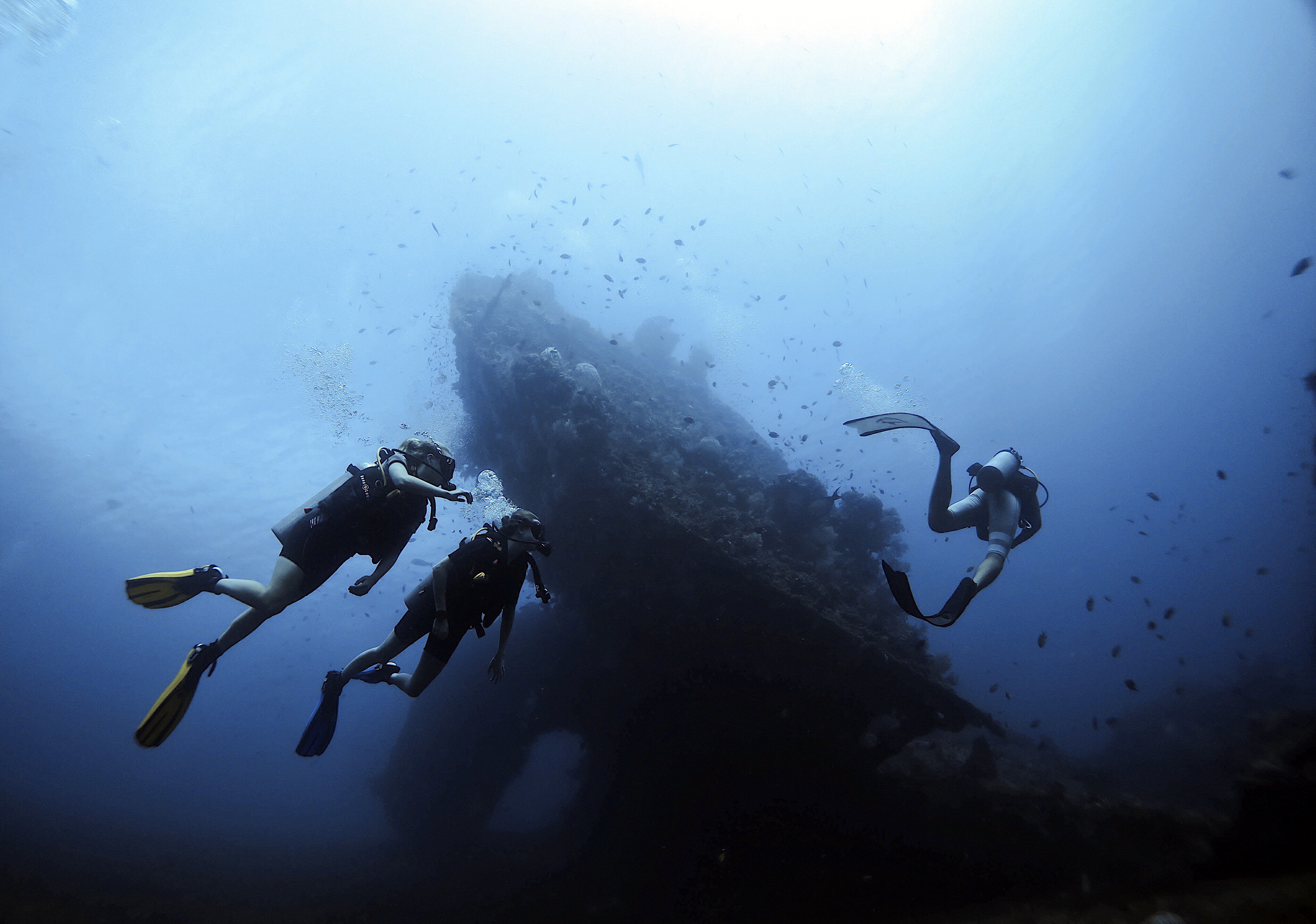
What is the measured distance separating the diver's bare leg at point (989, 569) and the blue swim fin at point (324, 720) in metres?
7.84

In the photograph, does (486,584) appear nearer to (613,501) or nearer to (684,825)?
(613,501)

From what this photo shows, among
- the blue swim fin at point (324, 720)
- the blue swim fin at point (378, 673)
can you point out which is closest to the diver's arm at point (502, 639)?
the blue swim fin at point (378, 673)

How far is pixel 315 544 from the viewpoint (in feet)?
15.8

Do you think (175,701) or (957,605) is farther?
(957,605)

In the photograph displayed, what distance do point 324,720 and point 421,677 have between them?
1.18 metres

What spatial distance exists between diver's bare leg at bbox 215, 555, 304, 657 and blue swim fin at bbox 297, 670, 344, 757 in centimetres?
104

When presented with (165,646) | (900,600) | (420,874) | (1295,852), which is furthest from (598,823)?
(165,646)

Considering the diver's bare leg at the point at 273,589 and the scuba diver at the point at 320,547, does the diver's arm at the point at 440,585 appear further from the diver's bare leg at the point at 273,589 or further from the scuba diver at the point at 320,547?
the diver's bare leg at the point at 273,589

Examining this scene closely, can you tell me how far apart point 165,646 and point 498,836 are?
9825 centimetres

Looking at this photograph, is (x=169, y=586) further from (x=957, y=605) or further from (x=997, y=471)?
(x=997, y=471)

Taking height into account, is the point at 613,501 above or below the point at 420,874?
above

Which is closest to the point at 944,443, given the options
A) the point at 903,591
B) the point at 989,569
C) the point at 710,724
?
the point at 989,569

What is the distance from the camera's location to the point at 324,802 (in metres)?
31.7

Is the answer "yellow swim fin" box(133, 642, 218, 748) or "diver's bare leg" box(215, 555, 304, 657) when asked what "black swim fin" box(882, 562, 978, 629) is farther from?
"yellow swim fin" box(133, 642, 218, 748)
